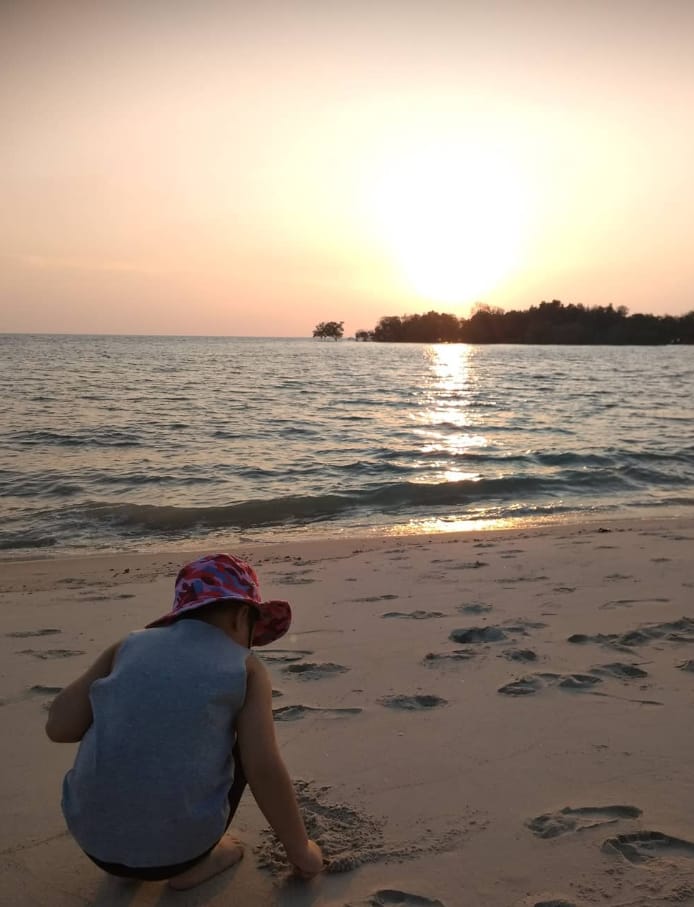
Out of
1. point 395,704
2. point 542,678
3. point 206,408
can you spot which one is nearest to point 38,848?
point 395,704

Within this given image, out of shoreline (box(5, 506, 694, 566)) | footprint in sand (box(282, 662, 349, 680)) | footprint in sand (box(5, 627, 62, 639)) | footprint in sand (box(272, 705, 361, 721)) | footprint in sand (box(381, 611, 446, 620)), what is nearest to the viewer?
footprint in sand (box(272, 705, 361, 721))

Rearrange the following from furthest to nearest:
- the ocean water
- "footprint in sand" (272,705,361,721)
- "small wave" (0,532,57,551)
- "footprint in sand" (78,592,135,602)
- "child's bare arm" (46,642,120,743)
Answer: the ocean water, "small wave" (0,532,57,551), "footprint in sand" (78,592,135,602), "footprint in sand" (272,705,361,721), "child's bare arm" (46,642,120,743)

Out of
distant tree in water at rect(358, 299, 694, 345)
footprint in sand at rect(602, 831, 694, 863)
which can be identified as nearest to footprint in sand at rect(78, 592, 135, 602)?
footprint in sand at rect(602, 831, 694, 863)

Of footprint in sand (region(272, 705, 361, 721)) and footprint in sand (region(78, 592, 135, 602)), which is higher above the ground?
footprint in sand (region(272, 705, 361, 721))

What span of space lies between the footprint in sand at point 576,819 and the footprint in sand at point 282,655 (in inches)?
66.6

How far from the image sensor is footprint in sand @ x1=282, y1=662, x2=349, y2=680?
145 inches

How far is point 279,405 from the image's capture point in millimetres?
22391

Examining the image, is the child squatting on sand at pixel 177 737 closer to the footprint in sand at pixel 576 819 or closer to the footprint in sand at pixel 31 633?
the footprint in sand at pixel 576 819

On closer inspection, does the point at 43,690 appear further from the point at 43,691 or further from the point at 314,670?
the point at 314,670

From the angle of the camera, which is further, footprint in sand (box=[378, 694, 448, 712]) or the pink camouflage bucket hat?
footprint in sand (box=[378, 694, 448, 712])

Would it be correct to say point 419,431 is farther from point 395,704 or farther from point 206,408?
point 395,704

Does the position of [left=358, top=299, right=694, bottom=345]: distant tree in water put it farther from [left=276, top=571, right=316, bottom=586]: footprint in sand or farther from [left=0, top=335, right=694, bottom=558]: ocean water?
[left=276, top=571, right=316, bottom=586]: footprint in sand

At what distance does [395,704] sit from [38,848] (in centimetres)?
150

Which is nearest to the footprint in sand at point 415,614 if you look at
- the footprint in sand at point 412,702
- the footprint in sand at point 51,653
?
the footprint in sand at point 412,702
